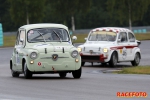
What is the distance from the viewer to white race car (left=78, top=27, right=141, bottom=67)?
87.8ft

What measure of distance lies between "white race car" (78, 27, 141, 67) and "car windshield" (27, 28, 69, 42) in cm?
684

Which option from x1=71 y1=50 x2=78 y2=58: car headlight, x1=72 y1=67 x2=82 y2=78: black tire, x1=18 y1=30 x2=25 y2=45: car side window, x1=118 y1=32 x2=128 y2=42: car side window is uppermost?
x1=18 y1=30 x2=25 y2=45: car side window

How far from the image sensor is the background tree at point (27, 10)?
89.3m

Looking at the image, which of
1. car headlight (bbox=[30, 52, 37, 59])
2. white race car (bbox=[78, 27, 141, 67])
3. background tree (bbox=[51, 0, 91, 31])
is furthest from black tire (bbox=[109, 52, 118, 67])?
background tree (bbox=[51, 0, 91, 31])

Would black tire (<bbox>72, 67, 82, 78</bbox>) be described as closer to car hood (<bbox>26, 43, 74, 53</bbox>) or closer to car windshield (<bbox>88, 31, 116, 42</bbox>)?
car hood (<bbox>26, 43, 74, 53</bbox>)

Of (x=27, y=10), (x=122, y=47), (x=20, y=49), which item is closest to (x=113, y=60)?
(x=122, y=47)

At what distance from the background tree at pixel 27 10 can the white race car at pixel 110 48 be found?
199 ft

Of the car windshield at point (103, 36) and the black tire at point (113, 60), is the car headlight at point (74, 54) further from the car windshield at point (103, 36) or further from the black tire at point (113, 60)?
the car windshield at point (103, 36)

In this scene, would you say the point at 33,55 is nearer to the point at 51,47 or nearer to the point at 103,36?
the point at 51,47

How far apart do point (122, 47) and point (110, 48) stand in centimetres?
96

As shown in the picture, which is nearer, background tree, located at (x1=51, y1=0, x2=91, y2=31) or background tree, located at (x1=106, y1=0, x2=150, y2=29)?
background tree, located at (x1=106, y1=0, x2=150, y2=29)

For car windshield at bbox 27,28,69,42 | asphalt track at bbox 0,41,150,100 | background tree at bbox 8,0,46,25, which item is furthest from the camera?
background tree at bbox 8,0,46,25

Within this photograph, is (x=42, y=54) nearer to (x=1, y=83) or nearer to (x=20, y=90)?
(x=1, y=83)

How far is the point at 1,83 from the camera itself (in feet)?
57.6
